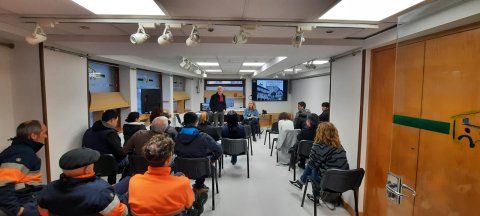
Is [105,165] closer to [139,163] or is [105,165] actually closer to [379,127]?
[139,163]

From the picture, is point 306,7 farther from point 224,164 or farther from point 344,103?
point 224,164

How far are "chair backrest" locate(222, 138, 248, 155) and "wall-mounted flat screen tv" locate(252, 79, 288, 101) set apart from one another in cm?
667

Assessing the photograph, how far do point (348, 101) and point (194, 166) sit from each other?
228 cm

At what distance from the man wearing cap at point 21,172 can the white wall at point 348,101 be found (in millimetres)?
3445

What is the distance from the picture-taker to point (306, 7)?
5.70 ft

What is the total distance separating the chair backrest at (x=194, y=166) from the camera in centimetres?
286

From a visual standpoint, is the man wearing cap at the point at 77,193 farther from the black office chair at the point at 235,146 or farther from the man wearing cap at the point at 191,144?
the black office chair at the point at 235,146

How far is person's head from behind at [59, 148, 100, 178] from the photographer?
134 centimetres

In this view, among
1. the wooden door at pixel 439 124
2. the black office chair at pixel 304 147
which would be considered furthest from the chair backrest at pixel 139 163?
the wooden door at pixel 439 124

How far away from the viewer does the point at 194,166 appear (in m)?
2.87

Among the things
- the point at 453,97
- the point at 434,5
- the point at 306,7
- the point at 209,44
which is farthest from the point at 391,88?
the point at 209,44

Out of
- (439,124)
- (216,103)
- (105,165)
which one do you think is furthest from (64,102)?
(439,124)

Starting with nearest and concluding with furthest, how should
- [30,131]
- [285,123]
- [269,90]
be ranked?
1. [30,131]
2. [285,123]
3. [269,90]

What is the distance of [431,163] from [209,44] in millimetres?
2456
